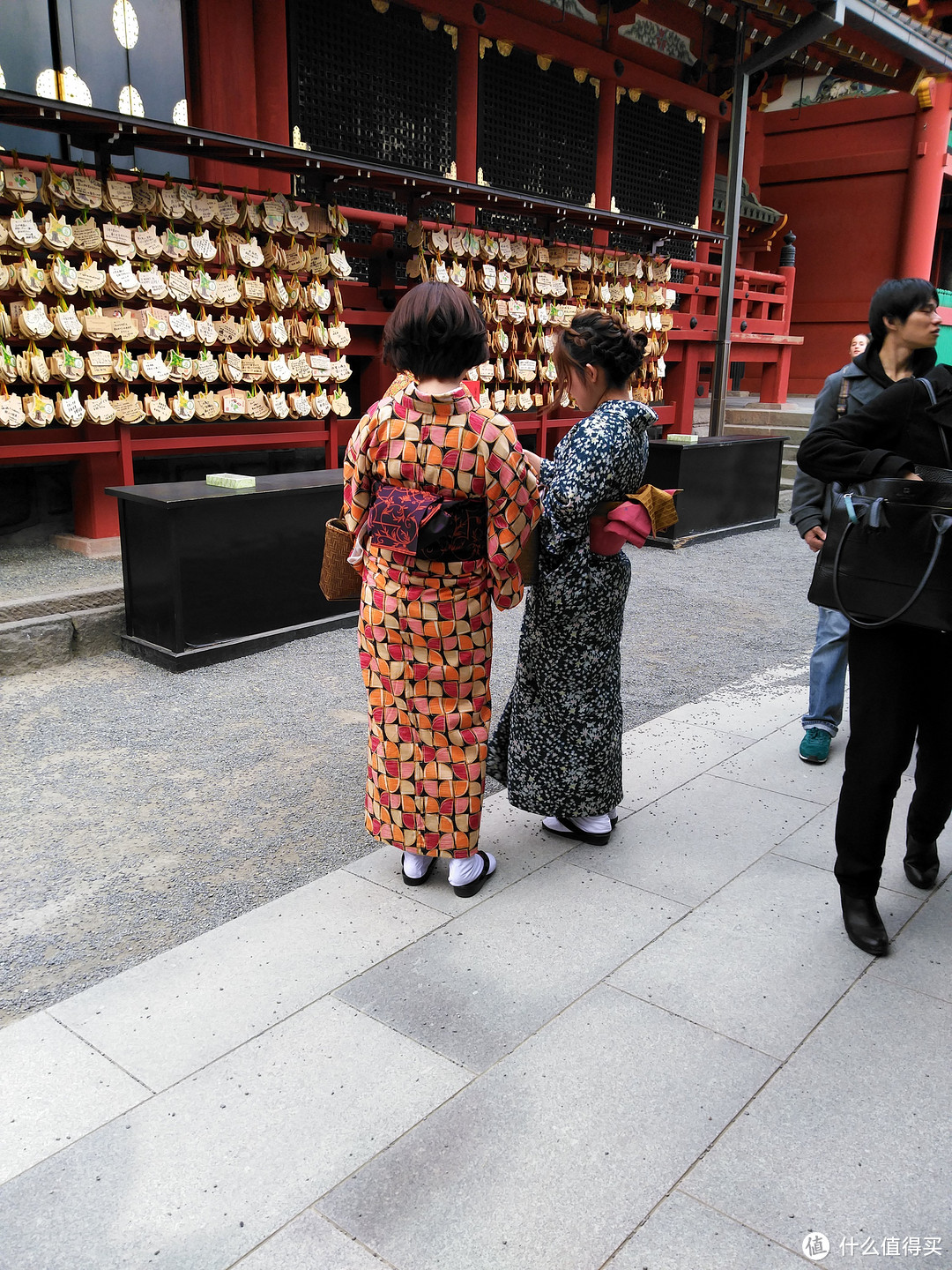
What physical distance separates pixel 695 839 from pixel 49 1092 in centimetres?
203

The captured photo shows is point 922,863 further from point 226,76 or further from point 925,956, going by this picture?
point 226,76

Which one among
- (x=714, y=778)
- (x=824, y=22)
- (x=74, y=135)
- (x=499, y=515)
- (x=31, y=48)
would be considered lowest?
(x=714, y=778)

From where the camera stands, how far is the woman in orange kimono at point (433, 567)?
8.34 feet

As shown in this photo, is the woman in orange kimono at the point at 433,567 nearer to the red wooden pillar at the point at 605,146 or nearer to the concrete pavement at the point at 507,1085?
the concrete pavement at the point at 507,1085

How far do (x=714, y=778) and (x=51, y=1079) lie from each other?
249cm

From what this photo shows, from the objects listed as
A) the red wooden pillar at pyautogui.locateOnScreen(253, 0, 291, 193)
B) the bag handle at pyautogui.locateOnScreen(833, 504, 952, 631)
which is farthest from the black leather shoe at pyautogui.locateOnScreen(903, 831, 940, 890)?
the red wooden pillar at pyautogui.locateOnScreen(253, 0, 291, 193)

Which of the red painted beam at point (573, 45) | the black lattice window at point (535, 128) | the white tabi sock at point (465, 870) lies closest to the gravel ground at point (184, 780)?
the white tabi sock at point (465, 870)

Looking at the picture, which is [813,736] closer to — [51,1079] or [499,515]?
[499,515]

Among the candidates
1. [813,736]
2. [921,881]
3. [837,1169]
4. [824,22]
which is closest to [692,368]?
[824,22]

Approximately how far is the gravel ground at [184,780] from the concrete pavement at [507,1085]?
22 cm

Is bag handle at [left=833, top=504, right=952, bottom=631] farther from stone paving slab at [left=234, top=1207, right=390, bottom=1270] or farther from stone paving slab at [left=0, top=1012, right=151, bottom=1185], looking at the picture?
stone paving slab at [left=0, top=1012, right=151, bottom=1185]

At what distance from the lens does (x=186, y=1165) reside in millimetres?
1825

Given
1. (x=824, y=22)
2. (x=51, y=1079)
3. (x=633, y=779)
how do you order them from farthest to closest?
(x=824, y=22) < (x=633, y=779) < (x=51, y=1079)

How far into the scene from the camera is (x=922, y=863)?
2900 millimetres
